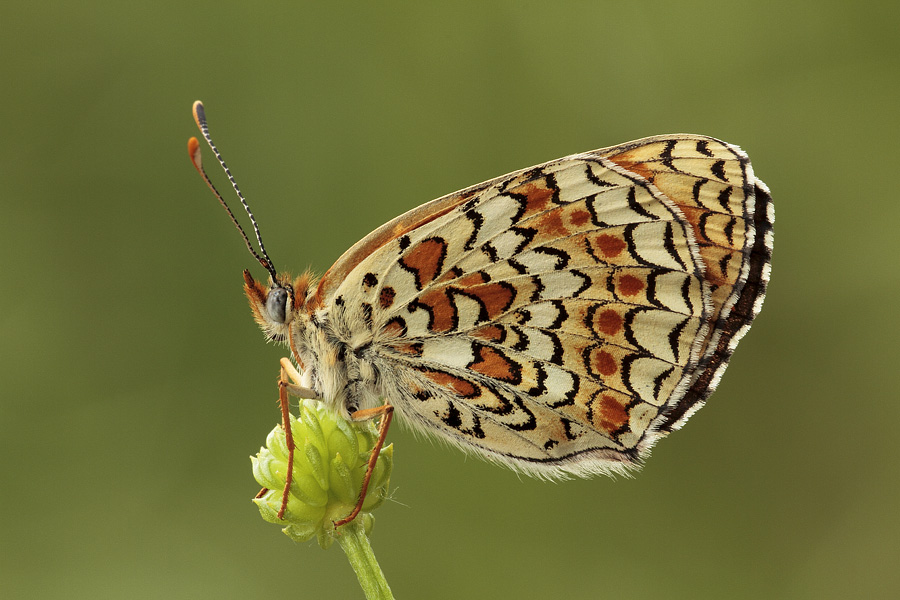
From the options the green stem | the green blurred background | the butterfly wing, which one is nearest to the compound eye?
the butterfly wing

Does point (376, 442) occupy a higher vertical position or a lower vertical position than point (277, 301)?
lower

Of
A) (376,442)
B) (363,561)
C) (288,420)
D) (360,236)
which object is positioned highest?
(360,236)

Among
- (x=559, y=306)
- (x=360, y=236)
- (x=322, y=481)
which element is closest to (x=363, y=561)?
(x=322, y=481)

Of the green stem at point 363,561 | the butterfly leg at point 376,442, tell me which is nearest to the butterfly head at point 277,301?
the butterfly leg at point 376,442

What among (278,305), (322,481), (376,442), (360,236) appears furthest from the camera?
(360,236)

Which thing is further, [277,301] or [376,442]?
[277,301]

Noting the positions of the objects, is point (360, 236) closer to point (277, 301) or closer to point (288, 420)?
point (277, 301)

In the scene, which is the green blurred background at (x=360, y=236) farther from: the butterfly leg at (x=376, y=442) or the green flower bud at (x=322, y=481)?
the green flower bud at (x=322, y=481)
